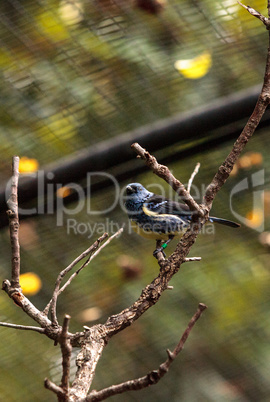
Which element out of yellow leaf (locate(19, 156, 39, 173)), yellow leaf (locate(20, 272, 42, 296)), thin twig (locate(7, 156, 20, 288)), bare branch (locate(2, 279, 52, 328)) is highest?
thin twig (locate(7, 156, 20, 288))

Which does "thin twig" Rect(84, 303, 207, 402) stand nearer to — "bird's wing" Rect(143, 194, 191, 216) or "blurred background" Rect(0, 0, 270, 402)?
"blurred background" Rect(0, 0, 270, 402)

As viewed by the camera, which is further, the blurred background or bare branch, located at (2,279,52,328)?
the blurred background

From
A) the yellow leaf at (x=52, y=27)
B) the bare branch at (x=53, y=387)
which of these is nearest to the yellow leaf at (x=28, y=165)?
the yellow leaf at (x=52, y=27)

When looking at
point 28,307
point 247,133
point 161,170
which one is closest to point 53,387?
point 28,307

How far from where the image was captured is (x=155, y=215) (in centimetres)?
227

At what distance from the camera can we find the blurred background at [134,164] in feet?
6.12

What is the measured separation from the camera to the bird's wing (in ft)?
7.33

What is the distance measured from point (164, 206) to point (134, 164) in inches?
18.5

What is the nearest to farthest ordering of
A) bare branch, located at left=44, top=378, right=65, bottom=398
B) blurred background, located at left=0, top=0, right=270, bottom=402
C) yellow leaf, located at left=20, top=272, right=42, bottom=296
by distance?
bare branch, located at left=44, top=378, right=65, bottom=398 < blurred background, located at left=0, top=0, right=270, bottom=402 < yellow leaf, located at left=20, top=272, right=42, bottom=296

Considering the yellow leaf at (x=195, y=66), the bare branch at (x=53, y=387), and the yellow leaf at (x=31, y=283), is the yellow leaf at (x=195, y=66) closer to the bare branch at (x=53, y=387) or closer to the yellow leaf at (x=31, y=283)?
the yellow leaf at (x=31, y=283)

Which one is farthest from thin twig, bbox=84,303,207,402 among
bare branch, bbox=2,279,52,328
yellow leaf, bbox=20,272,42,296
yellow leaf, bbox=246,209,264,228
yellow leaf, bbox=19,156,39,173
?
yellow leaf, bbox=246,209,264,228

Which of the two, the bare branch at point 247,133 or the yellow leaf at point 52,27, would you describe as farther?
the yellow leaf at point 52,27

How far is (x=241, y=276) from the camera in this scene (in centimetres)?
220

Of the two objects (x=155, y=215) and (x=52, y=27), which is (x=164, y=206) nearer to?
(x=155, y=215)
